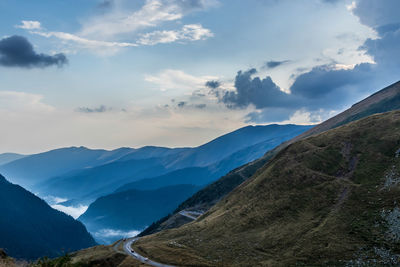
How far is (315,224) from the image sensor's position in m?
96.8

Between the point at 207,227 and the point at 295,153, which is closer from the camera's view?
the point at 207,227

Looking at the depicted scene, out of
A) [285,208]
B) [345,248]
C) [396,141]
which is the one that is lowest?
[345,248]

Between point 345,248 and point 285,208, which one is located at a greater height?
point 285,208

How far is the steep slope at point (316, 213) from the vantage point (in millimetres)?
80938

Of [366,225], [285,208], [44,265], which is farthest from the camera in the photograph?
[285,208]

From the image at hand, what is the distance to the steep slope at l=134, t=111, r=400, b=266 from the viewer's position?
80.9 m

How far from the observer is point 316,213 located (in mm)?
104000

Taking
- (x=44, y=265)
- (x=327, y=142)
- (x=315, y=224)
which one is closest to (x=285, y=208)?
(x=315, y=224)

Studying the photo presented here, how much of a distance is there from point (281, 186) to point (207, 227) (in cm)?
3617

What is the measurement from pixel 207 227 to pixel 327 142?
7842 cm

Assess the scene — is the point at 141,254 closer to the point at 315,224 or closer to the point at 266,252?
the point at 266,252

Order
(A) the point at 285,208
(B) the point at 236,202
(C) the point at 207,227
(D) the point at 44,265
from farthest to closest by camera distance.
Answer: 1. (B) the point at 236,202
2. (C) the point at 207,227
3. (A) the point at 285,208
4. (D) the point at 44,265

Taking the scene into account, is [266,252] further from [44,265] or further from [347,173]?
[44,265]

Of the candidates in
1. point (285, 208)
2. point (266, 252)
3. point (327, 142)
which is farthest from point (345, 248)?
point (327, 142)
